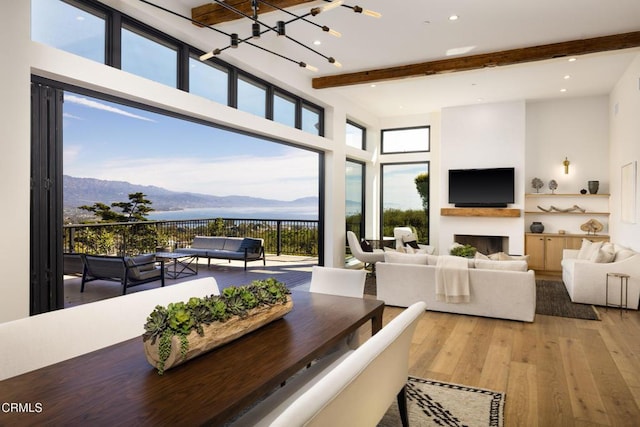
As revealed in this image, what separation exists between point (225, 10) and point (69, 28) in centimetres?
137

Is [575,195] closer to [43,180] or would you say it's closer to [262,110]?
[262,110]

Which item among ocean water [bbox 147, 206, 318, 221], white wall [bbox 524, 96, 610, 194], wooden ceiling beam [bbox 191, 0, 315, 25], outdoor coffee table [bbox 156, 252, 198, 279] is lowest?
outdoor coffee table [bbox 156, 252, 198, 279]

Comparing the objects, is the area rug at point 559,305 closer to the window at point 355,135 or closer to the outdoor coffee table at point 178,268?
the window at point 355,135

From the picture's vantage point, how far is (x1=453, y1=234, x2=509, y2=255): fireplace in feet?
27.5

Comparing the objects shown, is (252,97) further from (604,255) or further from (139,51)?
(604,255)

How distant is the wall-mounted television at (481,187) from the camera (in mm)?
8031

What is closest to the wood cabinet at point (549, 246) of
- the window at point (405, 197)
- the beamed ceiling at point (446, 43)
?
the window at point (405, 197)

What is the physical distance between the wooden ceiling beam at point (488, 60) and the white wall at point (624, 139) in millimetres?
1005

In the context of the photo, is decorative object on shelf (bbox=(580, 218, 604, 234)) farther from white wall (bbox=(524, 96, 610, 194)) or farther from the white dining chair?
the white dining chair

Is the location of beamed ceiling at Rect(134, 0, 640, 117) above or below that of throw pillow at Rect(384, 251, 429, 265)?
above

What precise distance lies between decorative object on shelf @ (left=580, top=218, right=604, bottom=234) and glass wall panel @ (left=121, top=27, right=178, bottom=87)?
742 cm

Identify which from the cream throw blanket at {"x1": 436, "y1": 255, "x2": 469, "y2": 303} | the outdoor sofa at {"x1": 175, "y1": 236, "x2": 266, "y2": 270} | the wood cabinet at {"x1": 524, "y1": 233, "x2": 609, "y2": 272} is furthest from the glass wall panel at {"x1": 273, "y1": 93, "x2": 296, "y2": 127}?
the wood cabinet at {"x1": 524, "y1": 233, "x2": 609, "y2": 272}

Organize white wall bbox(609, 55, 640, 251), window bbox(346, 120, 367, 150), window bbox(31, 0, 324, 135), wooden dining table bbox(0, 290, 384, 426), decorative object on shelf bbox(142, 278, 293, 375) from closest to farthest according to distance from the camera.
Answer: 1. wooden dining table bbox(0, 290, 384, 426)
2. decorative object on shelf bbox(142, 278, 293, 375)
3. window bbox(31, 0, 324, 135)
4. white wall bbox(609, 55, 640, 251)
5. window bbox(346, 120, 367, 150)

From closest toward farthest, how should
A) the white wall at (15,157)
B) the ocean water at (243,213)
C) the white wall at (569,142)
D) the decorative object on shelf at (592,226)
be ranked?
the white wall at (15,157) < the decorative object on shelf at (592,226) < the white wall at (569,142) < the ocean water at (243,213)
